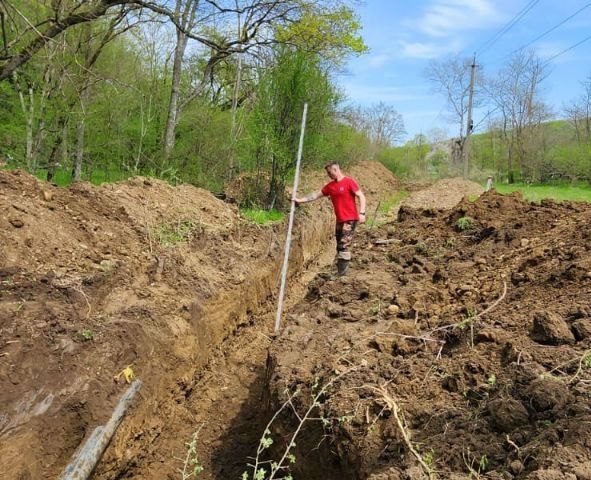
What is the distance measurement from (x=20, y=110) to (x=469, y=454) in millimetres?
12565

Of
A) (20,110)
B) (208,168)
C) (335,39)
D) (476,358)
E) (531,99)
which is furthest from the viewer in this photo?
(531,99)

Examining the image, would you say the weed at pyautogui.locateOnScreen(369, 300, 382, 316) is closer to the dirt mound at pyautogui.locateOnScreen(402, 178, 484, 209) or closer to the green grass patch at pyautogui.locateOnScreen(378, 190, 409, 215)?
the green grass patch at pyautogui.locateOnScreen(378, 190, 409, 215)

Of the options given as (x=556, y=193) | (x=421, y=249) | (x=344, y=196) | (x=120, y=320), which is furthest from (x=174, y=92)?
(x=556, y=193)

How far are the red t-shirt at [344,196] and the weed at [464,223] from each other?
8.62ft

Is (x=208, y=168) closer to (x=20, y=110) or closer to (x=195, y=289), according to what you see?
(x=20, y=110)

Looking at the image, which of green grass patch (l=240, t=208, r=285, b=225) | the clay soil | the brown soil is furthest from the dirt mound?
the brown soil

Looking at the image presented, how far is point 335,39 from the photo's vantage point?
14727 mm

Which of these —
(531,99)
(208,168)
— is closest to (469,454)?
(208,168)

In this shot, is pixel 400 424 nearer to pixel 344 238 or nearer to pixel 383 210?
pixel 344 238

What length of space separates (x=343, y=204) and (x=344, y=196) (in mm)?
132

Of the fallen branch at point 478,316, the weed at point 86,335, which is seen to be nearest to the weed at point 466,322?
the fallen branch at point 478,316

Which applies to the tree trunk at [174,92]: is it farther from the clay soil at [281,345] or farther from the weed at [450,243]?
the weed at [450,243]

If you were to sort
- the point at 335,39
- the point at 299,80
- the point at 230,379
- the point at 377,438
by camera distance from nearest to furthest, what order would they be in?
the point at 377,438 → the point at 230,379 → the point at 299,80 → the point at 335,39

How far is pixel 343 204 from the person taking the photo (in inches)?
311
